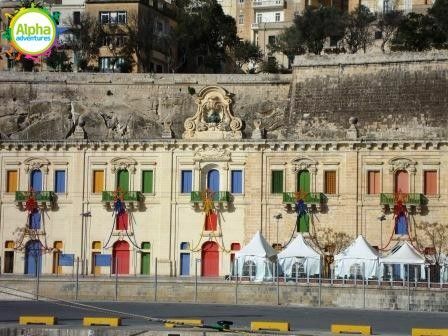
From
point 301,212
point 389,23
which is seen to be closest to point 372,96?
point 301,212

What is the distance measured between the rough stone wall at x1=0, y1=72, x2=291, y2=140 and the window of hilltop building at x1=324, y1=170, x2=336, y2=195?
15.7 feet

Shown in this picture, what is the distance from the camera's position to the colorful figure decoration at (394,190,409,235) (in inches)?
2790

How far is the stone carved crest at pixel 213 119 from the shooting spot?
74750mm

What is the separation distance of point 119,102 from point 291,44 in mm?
21681

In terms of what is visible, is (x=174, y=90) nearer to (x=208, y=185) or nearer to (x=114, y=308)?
(x=208, y=185)

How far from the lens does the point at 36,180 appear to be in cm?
7644

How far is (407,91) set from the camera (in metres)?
74.4

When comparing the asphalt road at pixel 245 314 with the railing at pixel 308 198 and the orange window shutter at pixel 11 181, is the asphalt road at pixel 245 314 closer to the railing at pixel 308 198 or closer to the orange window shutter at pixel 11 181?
the railing at pixel 308 198

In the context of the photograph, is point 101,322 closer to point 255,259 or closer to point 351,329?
point 351,329

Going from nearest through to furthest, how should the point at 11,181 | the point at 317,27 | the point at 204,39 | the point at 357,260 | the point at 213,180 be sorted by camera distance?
1. the point at 357,260
2. the point at 213,180
3. the point at 11,181
4. the point at 317,27
5. the point at 204,39

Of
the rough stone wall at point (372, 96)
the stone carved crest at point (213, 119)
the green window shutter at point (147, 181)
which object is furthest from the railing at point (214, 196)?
the rough stone wall at point (372, 96)

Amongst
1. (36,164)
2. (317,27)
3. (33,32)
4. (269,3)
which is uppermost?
(269,3)

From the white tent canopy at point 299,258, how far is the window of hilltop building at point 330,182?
5.87 metres

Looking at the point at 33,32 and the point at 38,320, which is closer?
the point at 38,320
